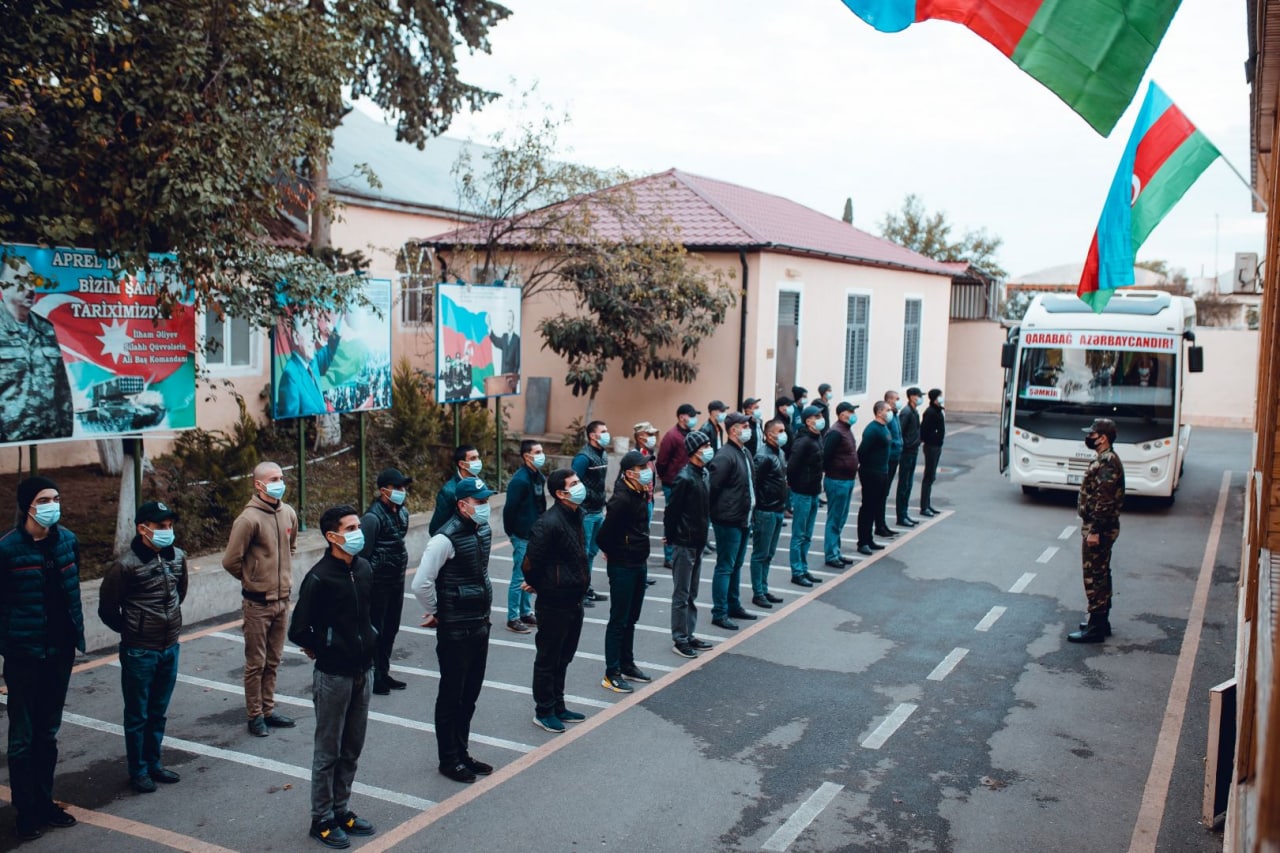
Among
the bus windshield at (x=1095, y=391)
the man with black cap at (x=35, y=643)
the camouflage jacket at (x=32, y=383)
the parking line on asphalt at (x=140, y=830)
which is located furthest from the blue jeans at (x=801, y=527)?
the man with black cap at (x=35, y=643)

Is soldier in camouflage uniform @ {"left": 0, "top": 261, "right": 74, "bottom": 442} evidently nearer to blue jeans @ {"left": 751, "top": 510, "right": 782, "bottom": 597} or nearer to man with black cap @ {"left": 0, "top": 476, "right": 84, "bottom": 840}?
man with black cap @ {"left": 0, "top": 476, "right": 84, "bottom": 840}

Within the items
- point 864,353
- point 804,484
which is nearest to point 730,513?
point 804,484

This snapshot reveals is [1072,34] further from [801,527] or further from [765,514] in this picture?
[801,527]

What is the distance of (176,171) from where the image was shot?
9.12m

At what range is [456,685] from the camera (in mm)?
6918

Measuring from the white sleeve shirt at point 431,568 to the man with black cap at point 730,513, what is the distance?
389 cm

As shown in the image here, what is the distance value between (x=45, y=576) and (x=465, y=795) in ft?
9.32

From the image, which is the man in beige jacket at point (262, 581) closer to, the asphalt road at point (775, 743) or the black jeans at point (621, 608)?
the asphalt road at point (775, 743)

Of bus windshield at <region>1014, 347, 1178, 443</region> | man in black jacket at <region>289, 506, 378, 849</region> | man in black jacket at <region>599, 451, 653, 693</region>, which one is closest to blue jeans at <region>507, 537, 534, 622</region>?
man in black jacket at <region>599, 451, 653, 693</region>

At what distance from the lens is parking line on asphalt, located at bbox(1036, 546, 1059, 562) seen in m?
13.8

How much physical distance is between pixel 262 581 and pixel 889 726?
184 inches

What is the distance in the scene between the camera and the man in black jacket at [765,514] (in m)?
11.1

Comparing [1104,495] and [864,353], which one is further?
[864,353]

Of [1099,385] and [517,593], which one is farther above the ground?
[1099,385]
